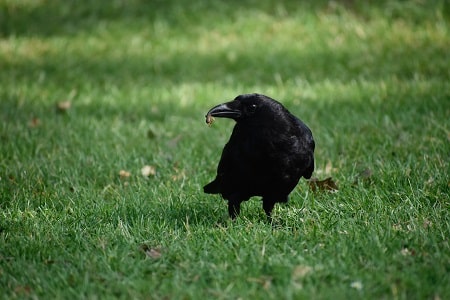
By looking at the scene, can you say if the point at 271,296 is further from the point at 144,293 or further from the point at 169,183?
the point at 169,183

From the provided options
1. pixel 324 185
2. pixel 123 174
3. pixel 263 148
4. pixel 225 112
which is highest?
pixel 225 112

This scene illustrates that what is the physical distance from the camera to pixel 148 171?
5.77m

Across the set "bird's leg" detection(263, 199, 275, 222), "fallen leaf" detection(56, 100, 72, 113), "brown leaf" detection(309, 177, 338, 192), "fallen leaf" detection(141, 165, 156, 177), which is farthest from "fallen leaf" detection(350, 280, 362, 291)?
"fallen leaf" detection(56, 100, 72, 113)

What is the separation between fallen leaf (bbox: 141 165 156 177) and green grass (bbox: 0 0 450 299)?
6cm

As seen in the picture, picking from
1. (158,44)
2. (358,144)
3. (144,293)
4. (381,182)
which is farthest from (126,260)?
(158,44)

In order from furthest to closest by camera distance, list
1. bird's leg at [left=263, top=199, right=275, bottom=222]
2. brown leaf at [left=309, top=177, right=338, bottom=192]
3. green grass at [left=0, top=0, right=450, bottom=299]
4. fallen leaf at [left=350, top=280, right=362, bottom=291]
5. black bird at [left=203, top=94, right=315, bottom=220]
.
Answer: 1. brown leaf at [left=309, top=177, right=338, bottom=192]
2. bird's leg at [left=263, top=199, right=275, bottom=222]
3. black bird at [left=203, top=94, right=315, bottom=220]
4. green grass at [left=0, top=0, right=450, bottom=299]
5. fallen leaf at [left=350, top=280, right=362, bottom=291]

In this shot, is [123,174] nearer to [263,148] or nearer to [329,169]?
[329,169]

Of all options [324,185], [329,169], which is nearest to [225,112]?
[324,185]

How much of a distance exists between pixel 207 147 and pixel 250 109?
233cm

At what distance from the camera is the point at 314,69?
9477mm

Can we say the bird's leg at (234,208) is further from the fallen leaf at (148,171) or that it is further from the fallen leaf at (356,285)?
the fallen leaf at (148,171)

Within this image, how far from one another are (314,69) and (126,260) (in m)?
6.32

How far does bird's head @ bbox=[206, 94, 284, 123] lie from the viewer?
4.11 meters

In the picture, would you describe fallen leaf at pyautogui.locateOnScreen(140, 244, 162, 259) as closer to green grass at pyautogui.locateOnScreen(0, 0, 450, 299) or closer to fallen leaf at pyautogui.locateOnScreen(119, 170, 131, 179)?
green grass at pyautogui.locateOnScreen(0, 0, 450, 299)
